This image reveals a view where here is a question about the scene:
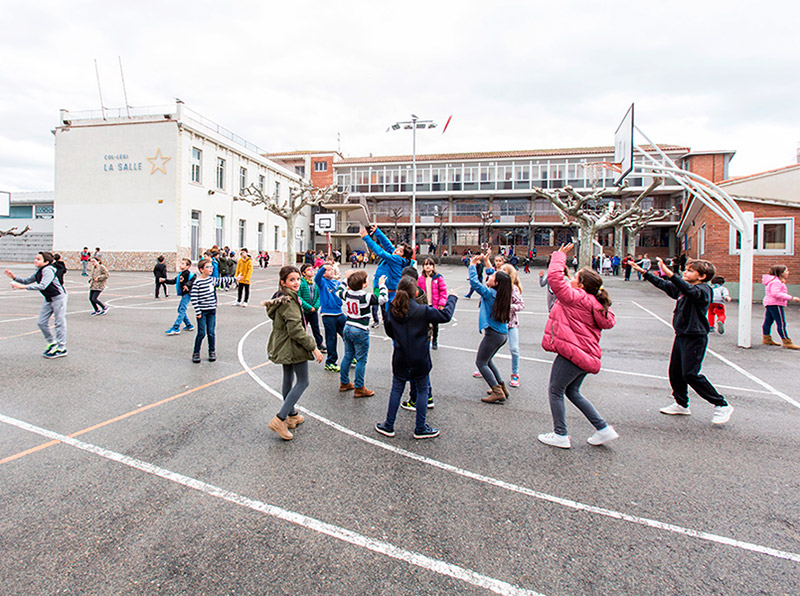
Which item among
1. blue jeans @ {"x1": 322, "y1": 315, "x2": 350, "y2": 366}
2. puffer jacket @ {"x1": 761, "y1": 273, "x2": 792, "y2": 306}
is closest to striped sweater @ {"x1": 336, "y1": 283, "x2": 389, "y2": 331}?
blue jeans @ {"x1": 322, "y1": 315, "x2": 350, "y2": 366}

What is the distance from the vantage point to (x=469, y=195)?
169ft

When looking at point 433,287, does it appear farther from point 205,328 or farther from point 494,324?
point 205,328

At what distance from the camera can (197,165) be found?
105 feet

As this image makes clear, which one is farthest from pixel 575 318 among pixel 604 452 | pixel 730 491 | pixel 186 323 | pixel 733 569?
pixel 186 323

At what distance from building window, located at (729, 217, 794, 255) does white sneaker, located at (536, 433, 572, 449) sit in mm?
15859

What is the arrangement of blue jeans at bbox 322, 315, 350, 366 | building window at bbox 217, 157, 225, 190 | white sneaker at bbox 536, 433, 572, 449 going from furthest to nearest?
building window at bbox 217, 157, 225, 190
blue jeans at bbox 322, 315, 350, 366
white sneaker at bbox 536, 433, 572, 449

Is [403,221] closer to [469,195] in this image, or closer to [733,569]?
[469,195]

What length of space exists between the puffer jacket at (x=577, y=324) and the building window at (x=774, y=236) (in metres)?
15.5

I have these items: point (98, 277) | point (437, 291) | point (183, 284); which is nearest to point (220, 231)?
point (98, 277)

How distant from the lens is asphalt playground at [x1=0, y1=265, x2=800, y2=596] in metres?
2.62

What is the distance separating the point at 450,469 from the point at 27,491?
3267 millimetres

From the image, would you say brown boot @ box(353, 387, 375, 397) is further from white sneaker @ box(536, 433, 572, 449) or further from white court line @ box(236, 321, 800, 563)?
white sneaker @ box(536, 433, 572, 449)

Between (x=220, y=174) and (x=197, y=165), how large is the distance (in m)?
3.10

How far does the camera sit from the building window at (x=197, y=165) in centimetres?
3158
